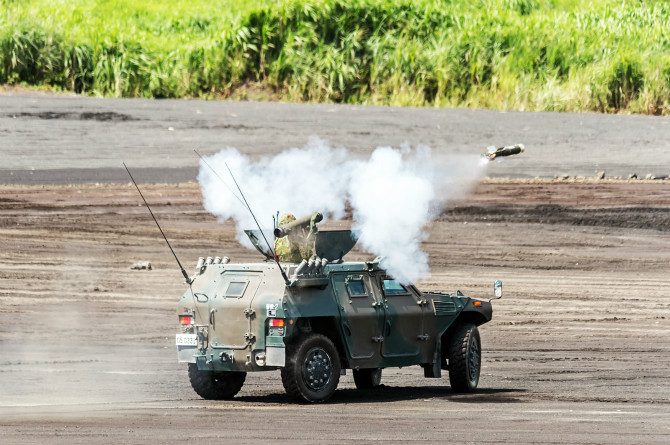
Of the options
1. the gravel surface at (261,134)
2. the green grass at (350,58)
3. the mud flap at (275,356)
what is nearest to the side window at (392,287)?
the mud flap at (275,356)

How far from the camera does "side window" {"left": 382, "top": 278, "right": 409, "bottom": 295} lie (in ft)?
59.7

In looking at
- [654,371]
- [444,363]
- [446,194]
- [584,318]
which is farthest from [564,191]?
[444,363]

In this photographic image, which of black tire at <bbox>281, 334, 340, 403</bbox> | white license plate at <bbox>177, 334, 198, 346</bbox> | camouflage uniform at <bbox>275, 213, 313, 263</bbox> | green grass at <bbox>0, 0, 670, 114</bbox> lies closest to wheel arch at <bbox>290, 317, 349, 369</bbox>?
black tire at <bbox>281, 334, 340, 403</bbox>

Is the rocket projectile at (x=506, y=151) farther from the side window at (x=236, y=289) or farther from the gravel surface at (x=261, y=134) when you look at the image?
the gravel surface at (x=261, y=134)

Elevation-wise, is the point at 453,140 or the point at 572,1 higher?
the point at 572,1

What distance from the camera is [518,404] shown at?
672 inches

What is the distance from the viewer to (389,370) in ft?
70.3

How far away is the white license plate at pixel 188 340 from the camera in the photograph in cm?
1734

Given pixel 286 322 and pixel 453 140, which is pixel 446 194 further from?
pixel 286 322

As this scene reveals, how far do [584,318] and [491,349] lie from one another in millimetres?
3489

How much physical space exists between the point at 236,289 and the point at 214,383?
111 centimetres

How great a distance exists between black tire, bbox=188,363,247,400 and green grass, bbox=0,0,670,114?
73.0 ft

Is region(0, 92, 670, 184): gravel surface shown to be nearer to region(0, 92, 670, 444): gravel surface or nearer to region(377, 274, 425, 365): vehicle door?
region(0, 92, 670, 444): gravel surface

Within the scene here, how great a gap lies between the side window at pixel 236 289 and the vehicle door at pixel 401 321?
164cm
